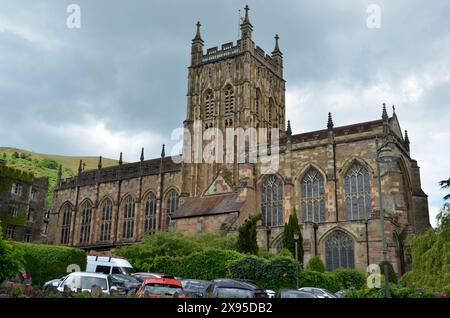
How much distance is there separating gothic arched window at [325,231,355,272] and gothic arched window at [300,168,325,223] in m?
3.69

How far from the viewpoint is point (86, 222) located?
6712cm

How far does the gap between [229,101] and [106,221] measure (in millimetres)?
23695

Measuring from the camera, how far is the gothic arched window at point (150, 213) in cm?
6066

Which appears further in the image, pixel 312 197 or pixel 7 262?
pixel 312 197

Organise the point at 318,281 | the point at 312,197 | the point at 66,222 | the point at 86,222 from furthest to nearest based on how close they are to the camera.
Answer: the point at 66,222 → the point at 86,222 → the point at 312,197 → the point at 318,281

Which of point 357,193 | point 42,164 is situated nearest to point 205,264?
point 357,193

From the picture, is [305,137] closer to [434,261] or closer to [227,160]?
[227,160]

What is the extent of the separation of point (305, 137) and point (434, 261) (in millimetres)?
24348

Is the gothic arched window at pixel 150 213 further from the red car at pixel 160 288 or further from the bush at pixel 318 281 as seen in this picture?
the red car at pixel 160 288

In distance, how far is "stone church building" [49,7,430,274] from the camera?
40.9 m

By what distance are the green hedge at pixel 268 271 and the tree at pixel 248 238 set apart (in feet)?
13.2

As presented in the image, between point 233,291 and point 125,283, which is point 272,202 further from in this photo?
point 233,291

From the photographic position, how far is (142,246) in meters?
37.3
